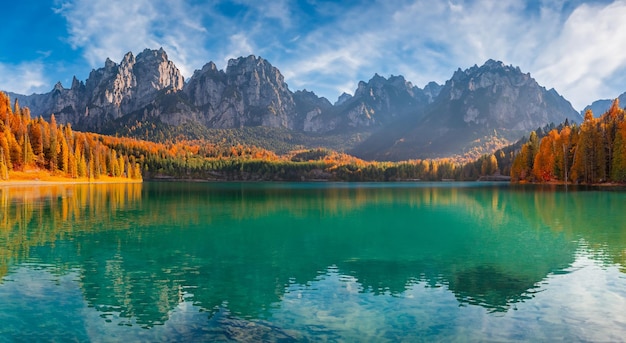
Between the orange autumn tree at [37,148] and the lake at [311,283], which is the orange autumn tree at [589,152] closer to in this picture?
the lake at [311,283]

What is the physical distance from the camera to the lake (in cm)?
1490

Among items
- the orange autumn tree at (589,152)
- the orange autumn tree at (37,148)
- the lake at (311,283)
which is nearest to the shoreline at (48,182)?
the orange autumn tree at (37,148)

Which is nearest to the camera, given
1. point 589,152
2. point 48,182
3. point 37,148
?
point 589,152

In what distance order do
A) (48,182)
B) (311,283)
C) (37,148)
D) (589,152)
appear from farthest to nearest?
(37,148), (48,182), (589,152), (311,283)

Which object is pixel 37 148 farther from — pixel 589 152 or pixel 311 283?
pixel 589 152

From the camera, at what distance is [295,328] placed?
14938mm

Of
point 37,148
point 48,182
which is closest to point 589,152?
point 48,182

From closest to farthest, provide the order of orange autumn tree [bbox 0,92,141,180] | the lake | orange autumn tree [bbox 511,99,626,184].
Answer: the lake < orange autumn tree [bbox 511,99,626,184] < orange autumn tree [bbox 0,92,141,180]

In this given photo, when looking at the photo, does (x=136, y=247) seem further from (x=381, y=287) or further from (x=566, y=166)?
Result: (x=566, y=166)

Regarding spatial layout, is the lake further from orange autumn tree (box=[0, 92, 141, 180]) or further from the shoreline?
orange autumn tree (box=[0, 92, 141, 180])

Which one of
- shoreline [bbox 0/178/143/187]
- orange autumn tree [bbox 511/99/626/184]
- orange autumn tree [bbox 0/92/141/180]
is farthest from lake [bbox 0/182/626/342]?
orange autumn tree [bbox 0/92/141/180]

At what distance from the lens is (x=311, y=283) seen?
2102 cm

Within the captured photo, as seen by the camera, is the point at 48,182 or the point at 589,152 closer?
the point at 589,152

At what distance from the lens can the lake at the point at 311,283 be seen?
48.9 ft
